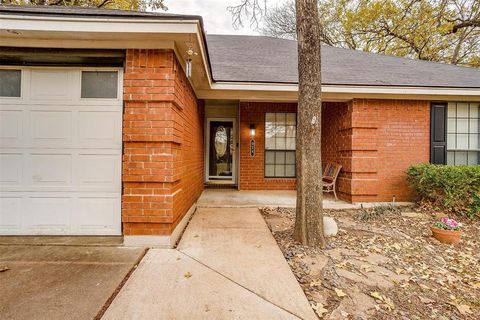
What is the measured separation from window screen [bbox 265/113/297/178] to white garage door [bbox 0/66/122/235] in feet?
17.7

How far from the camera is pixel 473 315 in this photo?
221 centimetres

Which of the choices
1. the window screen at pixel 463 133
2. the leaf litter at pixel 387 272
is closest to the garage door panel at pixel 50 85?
the leaf litter at pixel 387 272

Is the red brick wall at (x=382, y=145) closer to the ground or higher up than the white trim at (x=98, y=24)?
closer to the ground

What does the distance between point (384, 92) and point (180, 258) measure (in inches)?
214

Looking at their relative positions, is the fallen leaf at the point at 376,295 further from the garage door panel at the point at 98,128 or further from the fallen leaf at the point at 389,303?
the garage door panel at the point at 98,128

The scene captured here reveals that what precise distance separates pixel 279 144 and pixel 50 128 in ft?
20.2

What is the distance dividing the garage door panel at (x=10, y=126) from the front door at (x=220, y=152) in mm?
6005

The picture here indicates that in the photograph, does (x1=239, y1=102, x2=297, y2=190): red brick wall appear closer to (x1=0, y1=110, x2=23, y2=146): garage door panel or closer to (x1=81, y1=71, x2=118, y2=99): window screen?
(x1=81, y1=71, x2=118, y2=99): window screen

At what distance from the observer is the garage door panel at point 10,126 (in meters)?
3.40

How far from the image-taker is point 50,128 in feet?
11.2

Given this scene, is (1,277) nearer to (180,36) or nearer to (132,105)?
(132,105)

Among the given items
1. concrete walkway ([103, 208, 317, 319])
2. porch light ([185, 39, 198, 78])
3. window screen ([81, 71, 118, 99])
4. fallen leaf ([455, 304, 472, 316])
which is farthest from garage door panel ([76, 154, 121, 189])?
fallen leaf ([455, 304, 472, 316])

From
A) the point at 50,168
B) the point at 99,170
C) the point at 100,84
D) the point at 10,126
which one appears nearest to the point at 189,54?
the point at 100,84

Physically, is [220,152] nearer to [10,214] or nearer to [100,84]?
[100,84]
